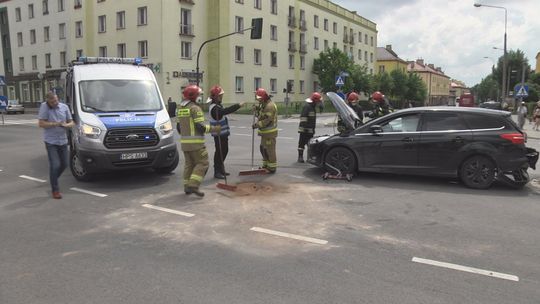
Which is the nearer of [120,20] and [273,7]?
[120,20]

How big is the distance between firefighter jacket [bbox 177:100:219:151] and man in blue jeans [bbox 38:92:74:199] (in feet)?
6.07

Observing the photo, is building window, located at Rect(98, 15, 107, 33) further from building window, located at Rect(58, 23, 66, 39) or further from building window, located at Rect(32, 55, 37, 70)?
building window, located at Rect(32, 55, 37, 70)

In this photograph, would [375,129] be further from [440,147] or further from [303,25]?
[303,25]

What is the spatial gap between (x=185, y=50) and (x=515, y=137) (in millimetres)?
36544

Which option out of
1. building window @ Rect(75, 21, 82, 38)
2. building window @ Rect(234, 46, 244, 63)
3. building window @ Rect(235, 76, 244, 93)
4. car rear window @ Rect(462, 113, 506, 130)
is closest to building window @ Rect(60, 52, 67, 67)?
building window @ Rect(75, 21, 82, 38)

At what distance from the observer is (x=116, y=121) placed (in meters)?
8.48

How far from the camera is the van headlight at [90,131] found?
829cm

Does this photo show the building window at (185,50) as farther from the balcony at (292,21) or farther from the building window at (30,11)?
the building window at (30,11)

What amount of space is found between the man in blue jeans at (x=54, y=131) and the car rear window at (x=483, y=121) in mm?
6994

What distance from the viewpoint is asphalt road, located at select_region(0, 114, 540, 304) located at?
402 cm

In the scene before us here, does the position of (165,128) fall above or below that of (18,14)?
below

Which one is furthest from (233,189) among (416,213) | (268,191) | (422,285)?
(422,285)

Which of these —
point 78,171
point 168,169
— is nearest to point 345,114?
point 168,169

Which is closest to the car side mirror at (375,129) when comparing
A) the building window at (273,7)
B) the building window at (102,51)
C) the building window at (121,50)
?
the building window at (121,50)
